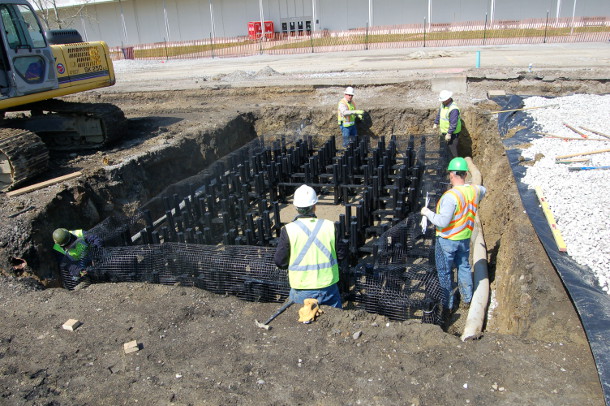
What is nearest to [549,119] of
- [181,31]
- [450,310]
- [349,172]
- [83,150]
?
[349,172]

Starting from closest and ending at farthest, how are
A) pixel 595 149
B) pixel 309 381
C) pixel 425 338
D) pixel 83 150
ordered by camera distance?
pixel 309 381, pixel 425 338, pixel 595 149, pixel 83 150

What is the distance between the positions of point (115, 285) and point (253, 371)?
2501 millimetres

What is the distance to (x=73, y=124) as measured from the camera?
10203mm

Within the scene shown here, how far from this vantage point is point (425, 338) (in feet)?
13.6

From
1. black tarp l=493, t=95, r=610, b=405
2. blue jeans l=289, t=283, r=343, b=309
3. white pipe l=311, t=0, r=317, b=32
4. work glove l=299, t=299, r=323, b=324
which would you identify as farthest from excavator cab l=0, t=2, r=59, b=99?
white pipe l=311, t=0, r=317, b=32

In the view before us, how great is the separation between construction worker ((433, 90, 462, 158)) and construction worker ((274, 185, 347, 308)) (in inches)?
228

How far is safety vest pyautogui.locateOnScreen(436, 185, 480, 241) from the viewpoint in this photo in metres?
5.40

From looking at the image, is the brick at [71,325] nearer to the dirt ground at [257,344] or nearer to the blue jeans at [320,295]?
the dirt ground at [257,344]

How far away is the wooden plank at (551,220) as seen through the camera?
5.08 metres

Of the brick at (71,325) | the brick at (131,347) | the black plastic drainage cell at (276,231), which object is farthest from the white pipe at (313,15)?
the brick at (131,347)

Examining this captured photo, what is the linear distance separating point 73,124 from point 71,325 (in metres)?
6.90

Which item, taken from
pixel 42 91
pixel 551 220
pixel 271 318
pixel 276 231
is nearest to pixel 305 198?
pixel 271 318

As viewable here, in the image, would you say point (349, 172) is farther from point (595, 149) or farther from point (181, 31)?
point (181, 31)

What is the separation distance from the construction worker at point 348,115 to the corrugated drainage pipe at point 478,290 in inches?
168
